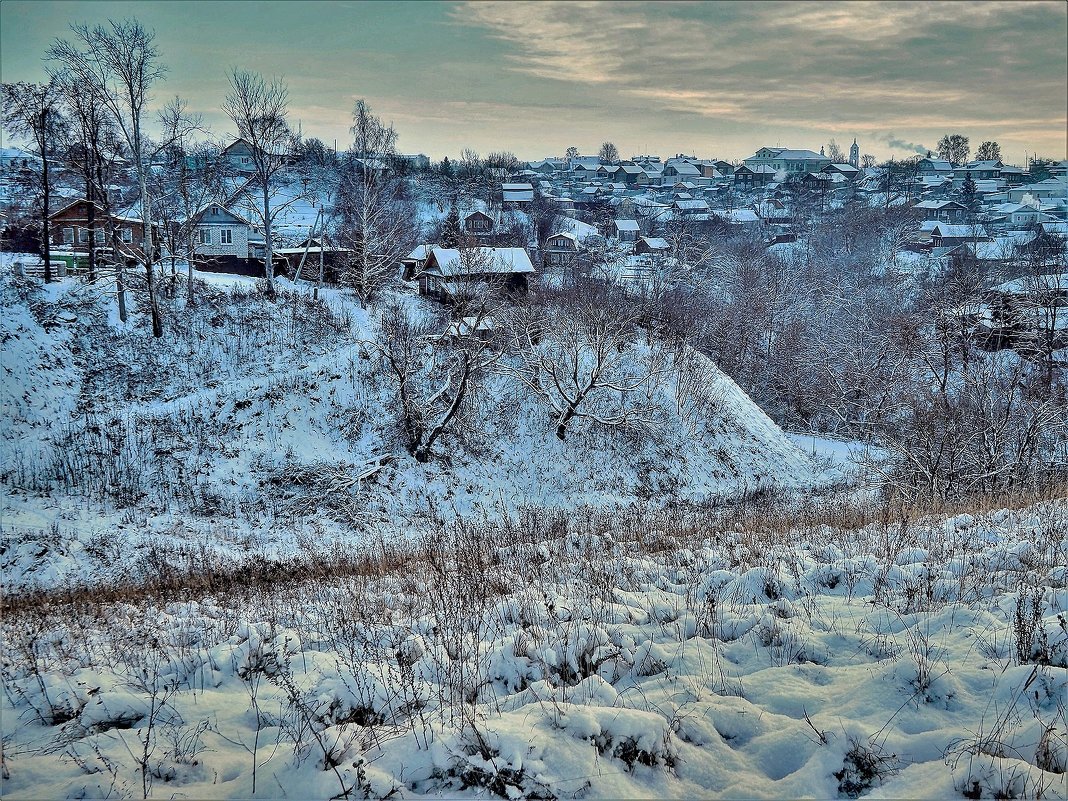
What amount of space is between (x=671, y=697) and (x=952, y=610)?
8.82 feet

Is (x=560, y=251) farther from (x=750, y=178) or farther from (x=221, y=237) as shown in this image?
(x=750, y=178)

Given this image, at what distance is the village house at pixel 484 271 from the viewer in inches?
1172

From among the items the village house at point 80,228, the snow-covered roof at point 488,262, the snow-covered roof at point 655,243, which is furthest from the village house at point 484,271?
the snow-covered roof at point 655,243

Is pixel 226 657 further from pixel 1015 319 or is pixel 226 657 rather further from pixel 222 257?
pixel 222 257

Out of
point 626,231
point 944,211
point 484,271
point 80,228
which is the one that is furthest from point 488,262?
point 944,211

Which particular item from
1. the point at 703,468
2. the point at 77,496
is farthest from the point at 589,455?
the point at 77,496

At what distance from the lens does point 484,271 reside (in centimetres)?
2888

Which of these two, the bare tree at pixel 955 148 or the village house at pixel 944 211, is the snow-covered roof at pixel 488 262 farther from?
the bare tree at pixel 955 148

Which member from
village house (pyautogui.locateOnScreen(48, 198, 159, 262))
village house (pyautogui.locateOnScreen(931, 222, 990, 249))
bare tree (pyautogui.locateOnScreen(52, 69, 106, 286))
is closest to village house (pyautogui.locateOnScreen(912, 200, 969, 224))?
village house (pyautogui.locateOnScreen(931, 222, 990, 249))

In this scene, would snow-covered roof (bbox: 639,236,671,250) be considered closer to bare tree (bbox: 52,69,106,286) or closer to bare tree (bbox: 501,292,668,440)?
bare tree (bbox: 501,292,668,440)

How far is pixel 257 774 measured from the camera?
139 inches

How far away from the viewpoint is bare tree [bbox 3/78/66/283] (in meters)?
24.0

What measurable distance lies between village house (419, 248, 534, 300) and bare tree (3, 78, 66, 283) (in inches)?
667

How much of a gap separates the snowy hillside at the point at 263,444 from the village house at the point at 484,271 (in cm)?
574
